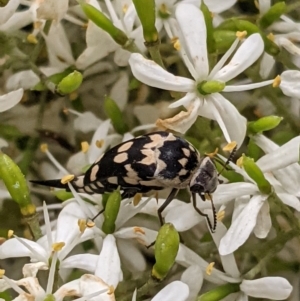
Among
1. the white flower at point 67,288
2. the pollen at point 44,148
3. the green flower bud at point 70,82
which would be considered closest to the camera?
the white flower at point 67,288

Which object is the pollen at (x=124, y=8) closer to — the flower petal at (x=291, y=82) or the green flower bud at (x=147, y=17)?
the green flower bud at (x=147, y=17)

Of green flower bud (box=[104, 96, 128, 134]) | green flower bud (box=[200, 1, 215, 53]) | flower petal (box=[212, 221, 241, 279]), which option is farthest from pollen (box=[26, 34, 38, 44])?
flower petal (box=[212, 221, 241, 279])

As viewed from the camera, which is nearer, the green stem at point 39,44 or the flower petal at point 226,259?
the flower petal at point 226,259

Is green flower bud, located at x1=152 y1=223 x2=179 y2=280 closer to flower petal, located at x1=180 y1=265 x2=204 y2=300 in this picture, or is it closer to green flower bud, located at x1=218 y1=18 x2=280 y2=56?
flower petal, located at x1=180 y1=265 x2=204 y2=300

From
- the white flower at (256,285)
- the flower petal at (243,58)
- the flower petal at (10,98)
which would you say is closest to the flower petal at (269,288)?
the white flower at (256,285)

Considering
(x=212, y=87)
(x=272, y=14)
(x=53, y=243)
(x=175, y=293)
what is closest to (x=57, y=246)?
(x=53, y=243)

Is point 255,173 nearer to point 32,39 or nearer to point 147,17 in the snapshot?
point 147,17
